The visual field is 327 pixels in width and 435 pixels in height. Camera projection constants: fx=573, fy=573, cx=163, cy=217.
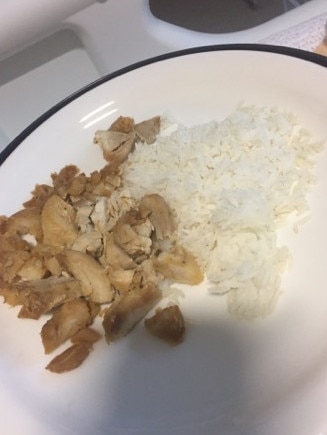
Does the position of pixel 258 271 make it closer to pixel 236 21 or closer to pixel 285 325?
pixel 285 325

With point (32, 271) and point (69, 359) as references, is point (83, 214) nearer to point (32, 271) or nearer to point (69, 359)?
point (32, 271)

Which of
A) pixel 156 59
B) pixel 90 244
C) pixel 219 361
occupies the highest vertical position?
pixel 156 59

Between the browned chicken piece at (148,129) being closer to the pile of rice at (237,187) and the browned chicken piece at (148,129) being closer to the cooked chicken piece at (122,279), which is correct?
the pile of rice at (237,187)

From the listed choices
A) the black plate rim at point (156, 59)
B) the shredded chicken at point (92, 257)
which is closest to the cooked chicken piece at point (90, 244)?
the shredded chicken at point (92, 257)

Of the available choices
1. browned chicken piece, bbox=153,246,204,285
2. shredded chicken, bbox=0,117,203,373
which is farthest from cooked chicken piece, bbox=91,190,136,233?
browned chicken piece, bbox=153,246,204,285

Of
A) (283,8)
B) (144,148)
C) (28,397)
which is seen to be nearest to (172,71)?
(144,148)

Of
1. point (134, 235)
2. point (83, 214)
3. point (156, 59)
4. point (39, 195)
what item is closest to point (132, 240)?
point (134, 235)

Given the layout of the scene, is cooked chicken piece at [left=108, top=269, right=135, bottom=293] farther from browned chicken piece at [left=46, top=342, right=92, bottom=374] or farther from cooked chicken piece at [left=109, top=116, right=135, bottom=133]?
cooked chicken piece at [left=109, top=116, right=135, bottom=133]
